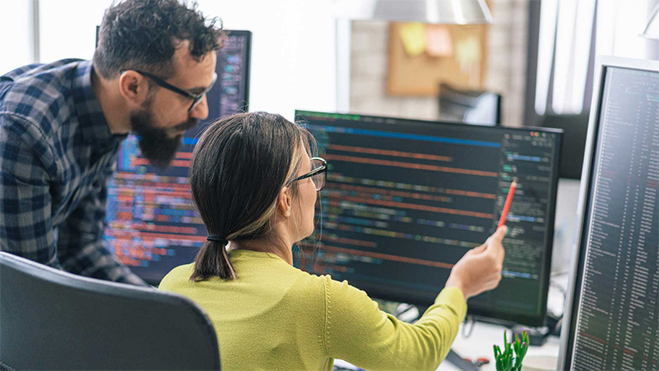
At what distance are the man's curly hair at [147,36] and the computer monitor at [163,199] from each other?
5.0 inches

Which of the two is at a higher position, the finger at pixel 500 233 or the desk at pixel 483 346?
the finger at pixel 500 233

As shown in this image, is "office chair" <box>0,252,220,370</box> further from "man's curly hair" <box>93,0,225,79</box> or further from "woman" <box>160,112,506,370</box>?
"man's curly hair" <box>93,0,225,79</box>

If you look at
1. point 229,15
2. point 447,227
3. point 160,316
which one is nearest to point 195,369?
point 160,316

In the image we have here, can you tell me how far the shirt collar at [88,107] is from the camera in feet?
4.64

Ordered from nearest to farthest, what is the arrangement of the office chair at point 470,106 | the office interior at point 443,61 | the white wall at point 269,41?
the office interior at point 443,61
the white wall at point 269,41
the office chair at point 470,106

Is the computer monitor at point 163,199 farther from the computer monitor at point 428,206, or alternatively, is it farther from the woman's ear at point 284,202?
the woman's ear at point 284,202

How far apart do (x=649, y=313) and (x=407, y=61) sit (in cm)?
326

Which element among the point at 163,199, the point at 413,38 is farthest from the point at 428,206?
the point at 413,38

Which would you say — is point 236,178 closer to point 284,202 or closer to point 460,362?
point 284,202

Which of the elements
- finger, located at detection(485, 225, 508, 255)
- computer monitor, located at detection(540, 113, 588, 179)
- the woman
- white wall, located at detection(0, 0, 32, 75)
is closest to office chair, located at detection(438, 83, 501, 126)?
computer monitor, located at detection(540, 113, 588, 179)

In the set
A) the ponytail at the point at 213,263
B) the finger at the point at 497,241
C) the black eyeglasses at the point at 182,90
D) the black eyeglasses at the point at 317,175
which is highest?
the black eyeglasses at the point at 182,90

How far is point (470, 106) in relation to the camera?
2.47 meters

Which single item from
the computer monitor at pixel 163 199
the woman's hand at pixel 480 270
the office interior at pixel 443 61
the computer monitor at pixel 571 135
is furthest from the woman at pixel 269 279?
the computer monitor at pixel 571 135

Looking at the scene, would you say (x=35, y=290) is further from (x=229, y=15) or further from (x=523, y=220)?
(x=229, y=15)
